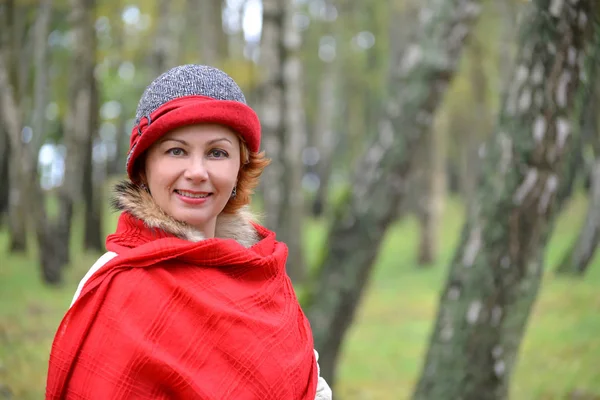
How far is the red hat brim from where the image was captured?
2094mm

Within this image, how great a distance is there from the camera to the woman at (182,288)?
2014 millimetres

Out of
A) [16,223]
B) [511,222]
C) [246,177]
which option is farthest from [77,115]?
[246,177]

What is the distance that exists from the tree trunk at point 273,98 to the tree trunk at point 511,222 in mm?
3319

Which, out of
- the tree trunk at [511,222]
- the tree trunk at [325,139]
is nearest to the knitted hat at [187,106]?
the tree trunk at [511,222]

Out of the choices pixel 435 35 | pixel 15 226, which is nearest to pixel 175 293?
pixel 435 35

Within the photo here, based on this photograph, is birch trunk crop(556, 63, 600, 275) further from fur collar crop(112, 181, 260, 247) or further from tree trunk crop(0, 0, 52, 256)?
tree trunk crop(0, 0, 52, 256)

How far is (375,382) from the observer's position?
7.93m

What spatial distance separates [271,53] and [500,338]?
13.7ft

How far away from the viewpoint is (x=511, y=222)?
158 inches

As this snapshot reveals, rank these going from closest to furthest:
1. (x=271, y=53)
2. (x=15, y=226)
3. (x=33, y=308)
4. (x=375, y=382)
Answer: (x=271, y=53) < (x=375, y=382) < (x=33, y=308) < (x=15, y=226)

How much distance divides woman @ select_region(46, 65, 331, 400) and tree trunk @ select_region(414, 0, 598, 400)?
6.32 feet

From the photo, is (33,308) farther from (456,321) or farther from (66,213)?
(456,321)

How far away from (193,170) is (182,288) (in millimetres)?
364

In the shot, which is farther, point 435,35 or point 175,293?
point 435,35
